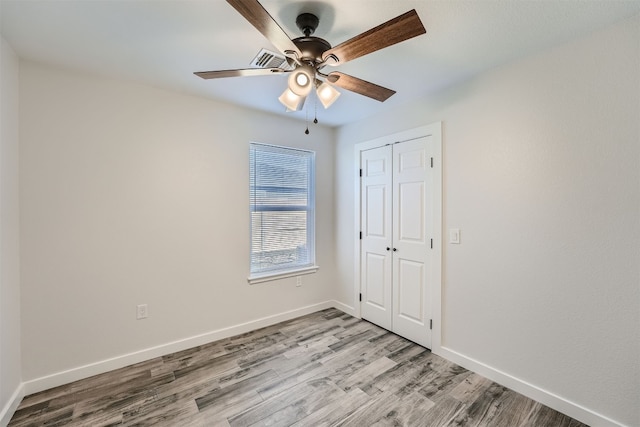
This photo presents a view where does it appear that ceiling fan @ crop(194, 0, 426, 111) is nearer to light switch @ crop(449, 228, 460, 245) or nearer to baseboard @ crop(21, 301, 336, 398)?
light switch @ crop(449, 228, 460, 245)

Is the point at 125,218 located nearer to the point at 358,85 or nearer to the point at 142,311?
the point at 142,311

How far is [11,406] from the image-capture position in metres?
1.75

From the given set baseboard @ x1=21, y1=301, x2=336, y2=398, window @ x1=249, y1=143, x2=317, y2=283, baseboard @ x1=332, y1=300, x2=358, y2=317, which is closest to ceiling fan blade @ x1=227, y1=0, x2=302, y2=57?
window @ x1=249, y1=143, x2=317, y2=283

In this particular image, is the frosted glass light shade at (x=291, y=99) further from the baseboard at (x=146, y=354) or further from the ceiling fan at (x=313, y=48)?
the baseboard at (x=146, y=354)

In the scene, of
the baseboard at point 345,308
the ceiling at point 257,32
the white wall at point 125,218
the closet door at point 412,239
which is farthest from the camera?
the baseboard at point 345,308

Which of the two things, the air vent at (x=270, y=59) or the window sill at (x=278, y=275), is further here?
the window sill at (x=278, y=275)

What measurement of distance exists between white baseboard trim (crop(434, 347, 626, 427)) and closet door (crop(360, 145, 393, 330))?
765mm

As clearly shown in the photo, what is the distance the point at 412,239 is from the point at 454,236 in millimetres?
433

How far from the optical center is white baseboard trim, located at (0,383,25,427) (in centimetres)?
166

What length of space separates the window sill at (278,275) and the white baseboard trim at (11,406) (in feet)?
5.78

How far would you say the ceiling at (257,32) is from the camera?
4.75 ft

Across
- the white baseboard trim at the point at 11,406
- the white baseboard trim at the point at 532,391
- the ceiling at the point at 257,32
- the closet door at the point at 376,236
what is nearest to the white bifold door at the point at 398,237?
the closet door at the point at 376,236

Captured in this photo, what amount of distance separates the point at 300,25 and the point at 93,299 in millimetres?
2533

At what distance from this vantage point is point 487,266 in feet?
7.09
